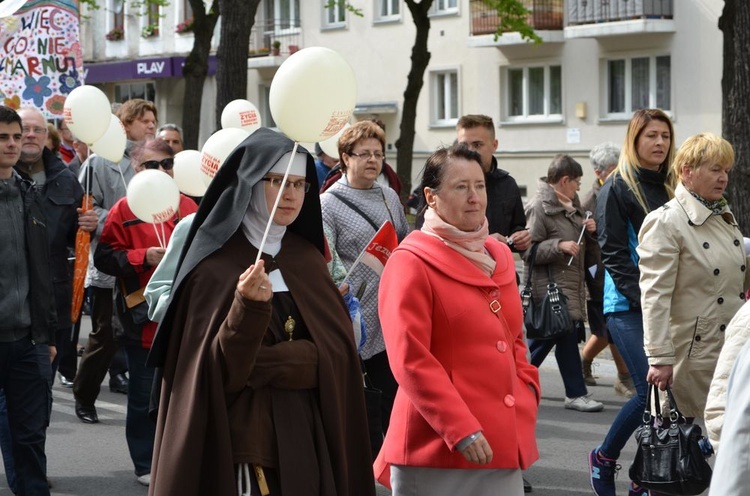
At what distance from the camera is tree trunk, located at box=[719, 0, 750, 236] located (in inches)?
502

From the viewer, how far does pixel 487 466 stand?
15.0 ft

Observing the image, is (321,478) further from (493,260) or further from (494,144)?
(494,144)

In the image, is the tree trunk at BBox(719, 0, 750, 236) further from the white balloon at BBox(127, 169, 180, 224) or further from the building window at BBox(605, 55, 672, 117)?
the building window at BBox(605, 55, 672, 117)

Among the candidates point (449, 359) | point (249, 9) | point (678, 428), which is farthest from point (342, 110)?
point (249, 9)

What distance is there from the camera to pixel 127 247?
7.22 meters

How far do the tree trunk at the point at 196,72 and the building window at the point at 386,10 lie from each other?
42.1ft

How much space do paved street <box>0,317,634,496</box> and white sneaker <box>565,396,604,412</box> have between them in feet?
0.21

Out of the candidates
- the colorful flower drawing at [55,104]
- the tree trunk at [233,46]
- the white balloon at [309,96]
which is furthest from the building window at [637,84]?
the white balloon at [309,96]

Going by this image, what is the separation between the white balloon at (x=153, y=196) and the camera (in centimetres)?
671

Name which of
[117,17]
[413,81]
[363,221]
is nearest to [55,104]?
[363,221]

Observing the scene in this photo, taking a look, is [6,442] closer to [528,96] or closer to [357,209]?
[357,209]

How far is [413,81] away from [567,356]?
1497cm

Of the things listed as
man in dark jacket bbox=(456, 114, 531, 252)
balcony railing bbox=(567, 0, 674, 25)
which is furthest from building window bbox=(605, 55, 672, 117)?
man in dark jacket bbox=(456, 114, 531, 252)

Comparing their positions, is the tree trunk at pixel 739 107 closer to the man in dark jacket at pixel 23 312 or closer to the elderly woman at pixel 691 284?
the elderly woman at pixel 691 284
